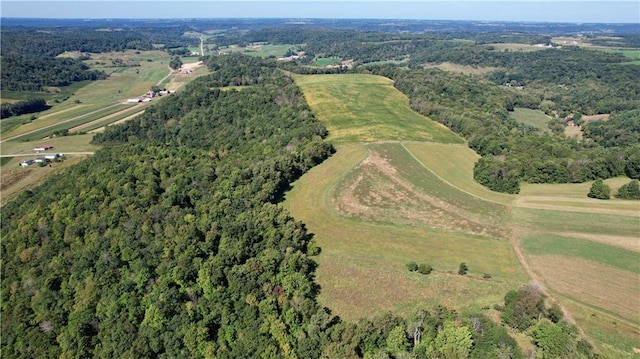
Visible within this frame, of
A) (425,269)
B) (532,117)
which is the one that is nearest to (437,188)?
(425,269)

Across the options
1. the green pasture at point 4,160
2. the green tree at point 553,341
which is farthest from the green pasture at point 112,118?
the green tree at point 553,341

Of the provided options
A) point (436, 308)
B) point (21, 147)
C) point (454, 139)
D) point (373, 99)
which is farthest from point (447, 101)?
point (21, 147)

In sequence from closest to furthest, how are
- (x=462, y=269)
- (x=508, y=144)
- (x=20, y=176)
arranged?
(x=462, y=269) < (x=508, y=144) < (x=20, y=176)

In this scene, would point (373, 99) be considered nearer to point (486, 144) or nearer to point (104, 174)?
point (486, 144)

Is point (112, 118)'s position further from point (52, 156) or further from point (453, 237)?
point (453, 237)

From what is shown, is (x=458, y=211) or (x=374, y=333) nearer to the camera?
(x=374, y=333)

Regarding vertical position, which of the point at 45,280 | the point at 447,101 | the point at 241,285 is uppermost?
the point at 447,101
